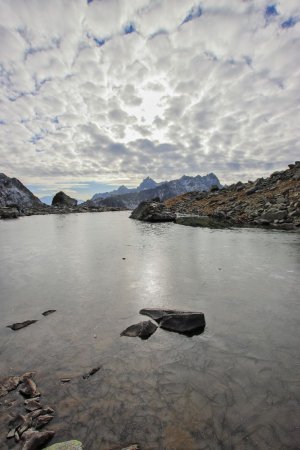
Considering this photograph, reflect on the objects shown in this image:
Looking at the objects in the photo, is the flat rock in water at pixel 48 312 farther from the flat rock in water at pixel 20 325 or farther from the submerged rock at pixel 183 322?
the submerged rock at pixel 183 322

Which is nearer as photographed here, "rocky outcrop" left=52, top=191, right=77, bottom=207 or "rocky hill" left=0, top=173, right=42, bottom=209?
"rocky hill" left=0, top=173, right=42, bottom=209

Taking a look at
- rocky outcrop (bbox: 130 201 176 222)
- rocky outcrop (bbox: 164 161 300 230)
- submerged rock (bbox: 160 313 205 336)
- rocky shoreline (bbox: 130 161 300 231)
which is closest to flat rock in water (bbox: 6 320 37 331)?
submerged rock (bbox: 160 313 205 336)

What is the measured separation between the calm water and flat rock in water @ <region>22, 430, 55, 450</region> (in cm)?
20

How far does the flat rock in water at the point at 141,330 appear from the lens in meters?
7.39

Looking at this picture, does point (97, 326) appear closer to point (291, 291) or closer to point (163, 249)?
point (291, 291)

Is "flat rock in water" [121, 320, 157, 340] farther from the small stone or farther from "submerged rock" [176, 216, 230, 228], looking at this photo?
"submerged rock" [176, 216, 230, 228]

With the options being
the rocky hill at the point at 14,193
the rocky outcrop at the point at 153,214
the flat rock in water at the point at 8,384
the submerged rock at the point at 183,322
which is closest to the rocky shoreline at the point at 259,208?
the rocky outcrop at the point at 153,214

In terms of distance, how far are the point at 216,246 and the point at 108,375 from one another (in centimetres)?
1641

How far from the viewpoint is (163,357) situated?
633 centimetres

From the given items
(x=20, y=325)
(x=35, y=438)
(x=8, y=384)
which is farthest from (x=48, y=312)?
(x=35, y=438)

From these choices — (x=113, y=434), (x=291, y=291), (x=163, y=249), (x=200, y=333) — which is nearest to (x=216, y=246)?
(x=163, y=249)

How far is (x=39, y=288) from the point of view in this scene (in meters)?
11.5

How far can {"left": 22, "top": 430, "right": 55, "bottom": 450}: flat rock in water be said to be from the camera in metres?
4.00

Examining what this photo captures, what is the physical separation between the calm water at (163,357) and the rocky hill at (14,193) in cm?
13545
